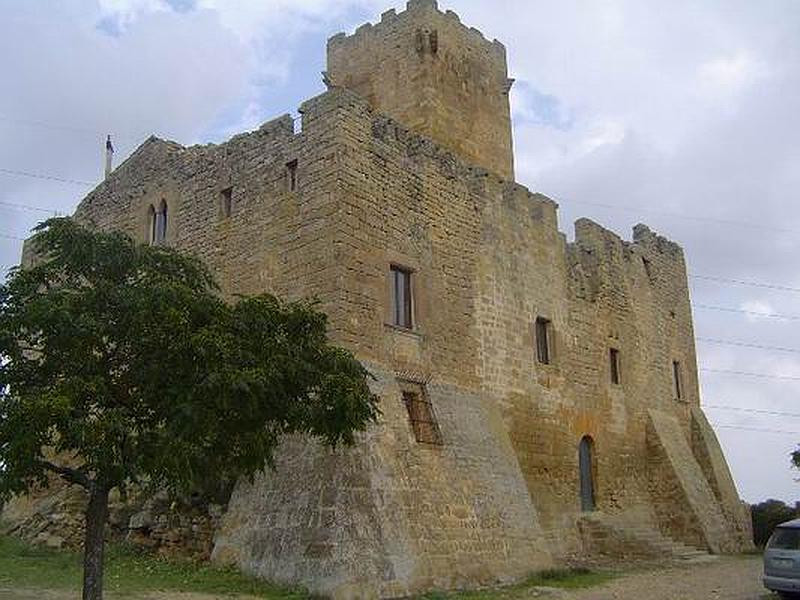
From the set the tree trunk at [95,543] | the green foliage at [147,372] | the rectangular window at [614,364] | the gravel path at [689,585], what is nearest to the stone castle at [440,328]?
the rectangular window at [614,364]

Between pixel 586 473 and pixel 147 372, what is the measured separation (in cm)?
1440

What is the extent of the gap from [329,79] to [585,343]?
962 centimetres

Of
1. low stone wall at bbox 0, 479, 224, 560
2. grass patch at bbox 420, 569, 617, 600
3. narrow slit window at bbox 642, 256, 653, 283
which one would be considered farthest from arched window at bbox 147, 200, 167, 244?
narrow slit window at bbox 642, 256, 653, 283

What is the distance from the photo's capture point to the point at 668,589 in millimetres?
15609

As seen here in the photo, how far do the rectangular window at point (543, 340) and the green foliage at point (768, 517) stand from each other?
37.0 ft

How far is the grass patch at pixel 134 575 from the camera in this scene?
43.4 ft

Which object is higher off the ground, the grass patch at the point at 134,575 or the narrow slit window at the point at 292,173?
the narrow slit window at the point at 292,173

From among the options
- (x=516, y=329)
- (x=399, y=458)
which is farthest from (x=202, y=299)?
(x=516, y=329)

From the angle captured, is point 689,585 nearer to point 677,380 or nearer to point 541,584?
point 541,584

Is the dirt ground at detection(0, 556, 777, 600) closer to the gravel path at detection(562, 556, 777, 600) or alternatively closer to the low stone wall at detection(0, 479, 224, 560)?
the gravel path at detection(562, 556, 777, 600)

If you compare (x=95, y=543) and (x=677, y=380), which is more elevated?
(x=677, y=380)

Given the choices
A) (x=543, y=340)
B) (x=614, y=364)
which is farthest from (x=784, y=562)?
(x=614, y=364)

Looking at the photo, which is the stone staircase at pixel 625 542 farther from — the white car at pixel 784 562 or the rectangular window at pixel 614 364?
the white car at pixel 784 562

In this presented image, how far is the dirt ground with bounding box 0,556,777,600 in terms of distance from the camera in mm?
12578
